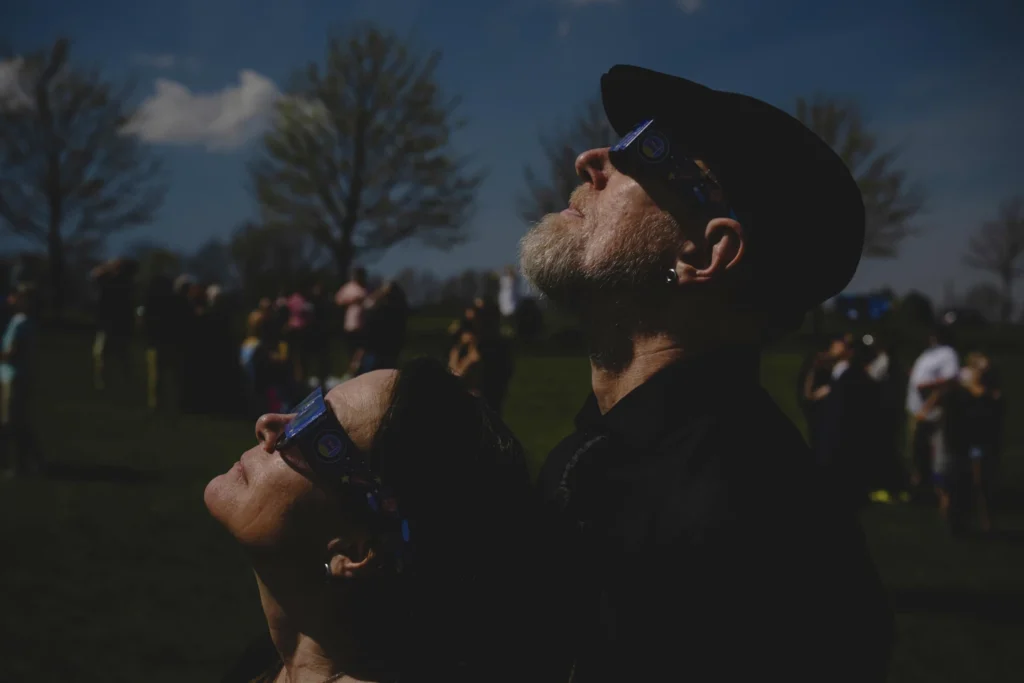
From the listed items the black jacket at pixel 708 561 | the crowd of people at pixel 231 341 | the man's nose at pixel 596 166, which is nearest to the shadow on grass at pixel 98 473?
the crowd of people at pixel 231 341

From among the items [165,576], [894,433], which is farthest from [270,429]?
[894,433]

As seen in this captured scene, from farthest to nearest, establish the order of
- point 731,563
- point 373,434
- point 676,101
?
point 676,101
point 373,434
point 731,563

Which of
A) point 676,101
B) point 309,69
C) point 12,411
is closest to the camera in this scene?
point 676,101

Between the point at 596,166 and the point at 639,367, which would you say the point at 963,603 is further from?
the point at 596,166

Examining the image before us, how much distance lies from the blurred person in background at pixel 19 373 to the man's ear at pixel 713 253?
8.64 meters

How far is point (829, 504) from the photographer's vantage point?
62.3 inches

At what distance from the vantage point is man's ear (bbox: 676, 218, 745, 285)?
177 centimetres

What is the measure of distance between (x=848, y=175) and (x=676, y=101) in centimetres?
40

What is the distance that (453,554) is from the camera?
1620mm

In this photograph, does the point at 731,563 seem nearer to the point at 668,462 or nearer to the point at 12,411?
the point at 668,462

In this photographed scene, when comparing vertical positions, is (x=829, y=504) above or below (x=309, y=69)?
below

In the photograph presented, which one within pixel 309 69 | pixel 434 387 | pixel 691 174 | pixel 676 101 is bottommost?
pixel 434 387

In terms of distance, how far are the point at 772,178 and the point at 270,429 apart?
3.64 feet

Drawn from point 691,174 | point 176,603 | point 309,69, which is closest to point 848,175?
point 691,174
